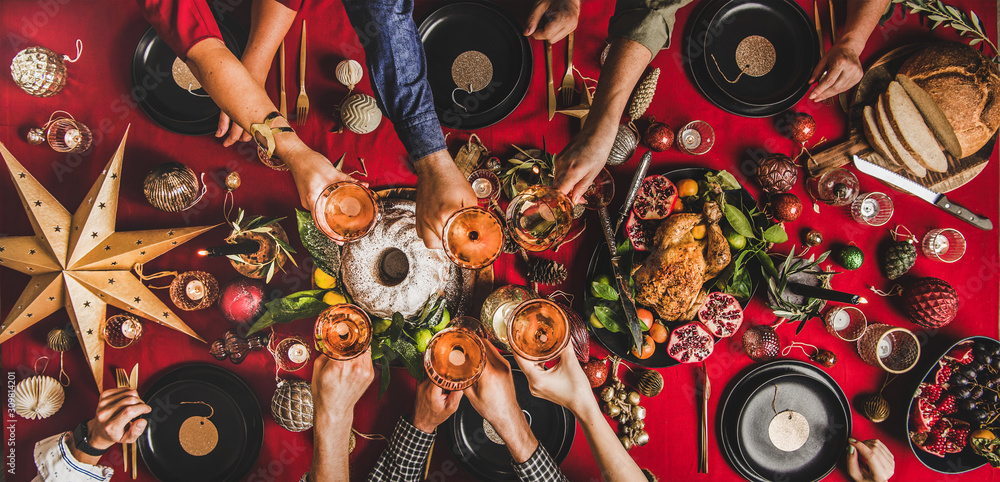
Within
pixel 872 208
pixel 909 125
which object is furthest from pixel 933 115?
pixel 872 208

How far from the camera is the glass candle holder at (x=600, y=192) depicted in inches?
49.5

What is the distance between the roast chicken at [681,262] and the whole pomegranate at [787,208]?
257 mm

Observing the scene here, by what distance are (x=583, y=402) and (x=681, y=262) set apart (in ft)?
1.66

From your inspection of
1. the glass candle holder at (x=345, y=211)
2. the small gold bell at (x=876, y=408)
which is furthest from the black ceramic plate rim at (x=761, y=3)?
the glass candle holder at (x=345, y=211)

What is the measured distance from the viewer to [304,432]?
4.47 ft

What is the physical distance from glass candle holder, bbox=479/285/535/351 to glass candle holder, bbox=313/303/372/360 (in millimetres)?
341

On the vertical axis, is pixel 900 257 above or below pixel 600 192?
below

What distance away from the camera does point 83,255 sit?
1.25 m

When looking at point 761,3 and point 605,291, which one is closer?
point 605,291

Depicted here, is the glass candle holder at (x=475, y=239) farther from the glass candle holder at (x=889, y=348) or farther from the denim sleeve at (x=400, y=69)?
the glass candle holder at (x=889, y=348)

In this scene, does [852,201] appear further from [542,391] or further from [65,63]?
[65,63]

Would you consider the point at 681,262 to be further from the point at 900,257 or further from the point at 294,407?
the point at 294,407

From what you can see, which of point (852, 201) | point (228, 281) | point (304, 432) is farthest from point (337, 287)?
point (852, 201)

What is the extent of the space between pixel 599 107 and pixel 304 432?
144 cm
